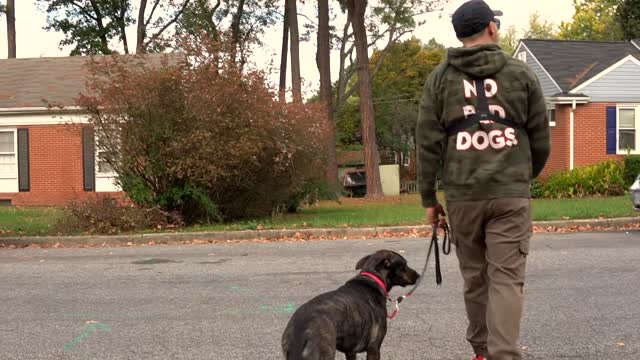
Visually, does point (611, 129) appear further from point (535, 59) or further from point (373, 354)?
point (373, 354)

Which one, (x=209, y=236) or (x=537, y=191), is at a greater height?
(x=537, y=191)

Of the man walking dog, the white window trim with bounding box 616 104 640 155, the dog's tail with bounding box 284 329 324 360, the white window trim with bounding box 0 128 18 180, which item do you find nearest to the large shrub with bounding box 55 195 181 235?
the white window trim with bounding box 0 128 18 180

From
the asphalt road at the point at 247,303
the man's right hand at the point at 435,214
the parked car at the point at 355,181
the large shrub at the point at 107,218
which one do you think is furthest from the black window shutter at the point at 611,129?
the man's right hand at the point at 435,214

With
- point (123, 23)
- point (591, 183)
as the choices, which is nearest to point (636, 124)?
point (591, 183)

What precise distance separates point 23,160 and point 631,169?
2020 cm

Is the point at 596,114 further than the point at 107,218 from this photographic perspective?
Yes

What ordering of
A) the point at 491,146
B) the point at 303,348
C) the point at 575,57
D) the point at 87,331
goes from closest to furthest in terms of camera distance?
the point at 303,348, the point at 491,146, the point at 87,331, the point at 575,57

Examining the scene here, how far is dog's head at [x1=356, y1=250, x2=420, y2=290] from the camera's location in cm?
411

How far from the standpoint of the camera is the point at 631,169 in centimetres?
2198

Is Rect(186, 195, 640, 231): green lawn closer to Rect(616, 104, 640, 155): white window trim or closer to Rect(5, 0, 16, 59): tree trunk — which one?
Rect(616, 104, 640, 155): white window trim

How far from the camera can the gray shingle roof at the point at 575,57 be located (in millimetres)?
23812

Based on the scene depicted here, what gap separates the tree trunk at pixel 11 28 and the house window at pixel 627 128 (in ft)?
94.4

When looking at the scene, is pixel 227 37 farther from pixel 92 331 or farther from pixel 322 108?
pixel 92 331

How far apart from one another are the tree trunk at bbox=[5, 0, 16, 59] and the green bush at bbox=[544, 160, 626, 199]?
27.5 meters
